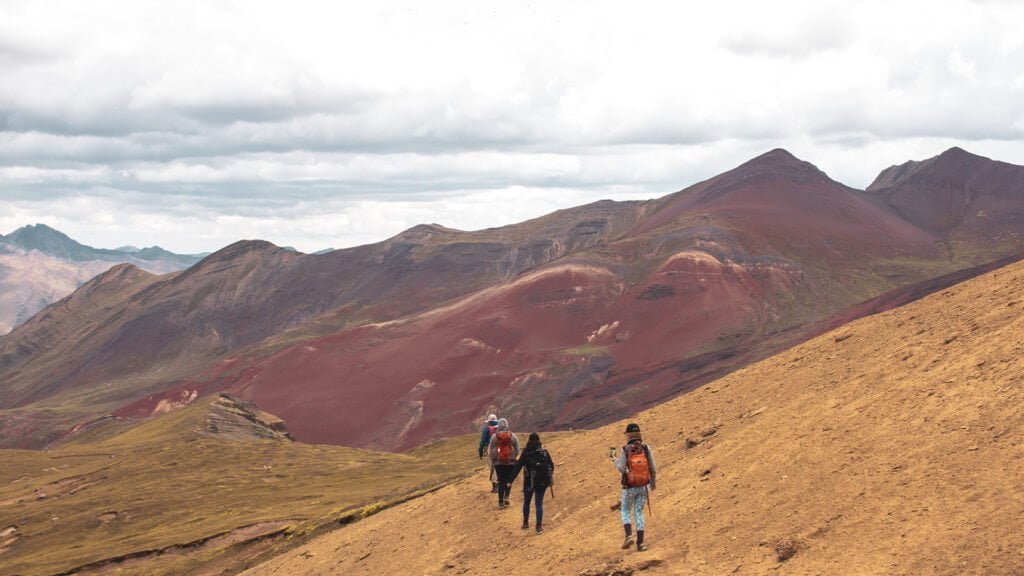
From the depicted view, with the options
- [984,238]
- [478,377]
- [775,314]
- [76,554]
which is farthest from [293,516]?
[984,238]

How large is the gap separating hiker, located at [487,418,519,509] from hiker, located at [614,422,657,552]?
20.9ft

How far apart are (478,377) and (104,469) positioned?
241 feet

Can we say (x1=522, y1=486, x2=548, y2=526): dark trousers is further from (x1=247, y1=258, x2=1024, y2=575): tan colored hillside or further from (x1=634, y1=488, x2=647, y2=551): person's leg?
(x1=634, y1=488, x2=647, y2=551): person's leg

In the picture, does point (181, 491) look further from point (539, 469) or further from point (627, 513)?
point (627, 513)

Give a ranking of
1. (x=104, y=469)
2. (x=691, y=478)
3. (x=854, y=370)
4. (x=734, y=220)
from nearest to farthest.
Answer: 1. (x=691, y=478)
2. (x=854, y=370)
3. (x=104, y=469)
4. (x=734, y=220)

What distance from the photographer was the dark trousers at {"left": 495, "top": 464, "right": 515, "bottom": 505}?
26.3 metres

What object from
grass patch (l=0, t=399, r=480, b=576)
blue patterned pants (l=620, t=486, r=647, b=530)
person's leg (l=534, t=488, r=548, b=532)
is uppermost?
blue patterned pants (l=620, t=486, r=647, b=530)

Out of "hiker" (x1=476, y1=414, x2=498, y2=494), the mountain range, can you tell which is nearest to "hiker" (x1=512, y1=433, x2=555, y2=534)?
"hiker" (x1=476, y1=414, x2=498, y2=494)

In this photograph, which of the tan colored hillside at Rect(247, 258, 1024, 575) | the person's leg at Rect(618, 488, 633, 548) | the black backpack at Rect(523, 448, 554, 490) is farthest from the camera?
the black backpack at Rect(523, 448, 554, 490)

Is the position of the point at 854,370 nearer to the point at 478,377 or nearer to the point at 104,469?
the point at 104,469

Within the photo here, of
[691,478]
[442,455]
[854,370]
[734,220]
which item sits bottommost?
[442,455]

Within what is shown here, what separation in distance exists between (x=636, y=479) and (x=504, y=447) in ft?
23.4

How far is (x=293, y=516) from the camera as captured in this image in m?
46.7

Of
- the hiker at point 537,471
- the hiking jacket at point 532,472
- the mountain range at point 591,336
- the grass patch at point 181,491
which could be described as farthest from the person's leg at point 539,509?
the mountain range at point 591,336
